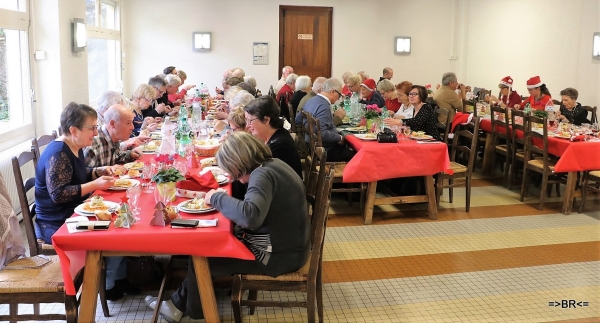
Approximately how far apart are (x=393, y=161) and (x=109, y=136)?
2531mm

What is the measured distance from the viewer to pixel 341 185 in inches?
259

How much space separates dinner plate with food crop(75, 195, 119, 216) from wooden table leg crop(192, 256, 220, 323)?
0.51 m

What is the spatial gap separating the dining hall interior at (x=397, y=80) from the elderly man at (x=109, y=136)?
0.83 meters

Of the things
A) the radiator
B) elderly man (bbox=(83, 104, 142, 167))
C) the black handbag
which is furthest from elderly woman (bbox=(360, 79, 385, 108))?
elderly man (bbox=(83, 104, 142, 167))

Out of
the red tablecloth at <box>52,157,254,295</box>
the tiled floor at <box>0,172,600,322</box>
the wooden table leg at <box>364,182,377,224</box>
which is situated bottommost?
the tiled floor at <box>0,172,600,322</box>

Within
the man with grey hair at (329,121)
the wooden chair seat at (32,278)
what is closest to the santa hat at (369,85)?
the man with grey hair at (329,121)

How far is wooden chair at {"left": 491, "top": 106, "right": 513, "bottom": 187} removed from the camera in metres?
6.97

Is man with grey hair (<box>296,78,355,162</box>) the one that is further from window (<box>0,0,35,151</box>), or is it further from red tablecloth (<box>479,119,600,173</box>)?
window (<box>0,0,35,151</box>)

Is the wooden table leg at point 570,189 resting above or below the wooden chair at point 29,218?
below

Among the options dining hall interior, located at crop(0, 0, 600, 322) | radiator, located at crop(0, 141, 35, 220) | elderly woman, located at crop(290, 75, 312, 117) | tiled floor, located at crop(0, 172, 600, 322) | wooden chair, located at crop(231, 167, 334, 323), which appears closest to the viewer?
wooden chair, located at crop(231, 167, 334, 323)

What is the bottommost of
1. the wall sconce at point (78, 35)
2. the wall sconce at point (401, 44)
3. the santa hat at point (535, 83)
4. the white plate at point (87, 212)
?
the white plate at point (87, 212)

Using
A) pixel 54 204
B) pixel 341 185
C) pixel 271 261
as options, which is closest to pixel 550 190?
pixel 341 185

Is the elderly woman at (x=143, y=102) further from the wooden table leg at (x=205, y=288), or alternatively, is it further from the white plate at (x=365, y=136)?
the wooden table leg at (x=205, y=288)

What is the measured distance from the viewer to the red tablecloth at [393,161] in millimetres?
5391
